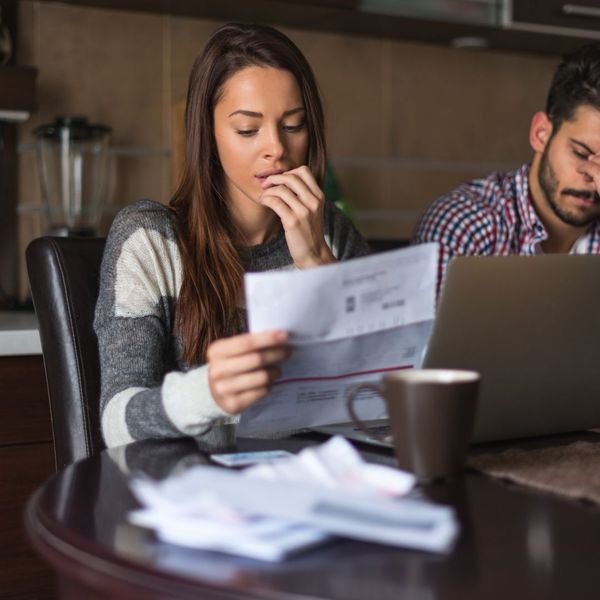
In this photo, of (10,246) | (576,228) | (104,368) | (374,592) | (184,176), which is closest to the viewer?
(374,592)

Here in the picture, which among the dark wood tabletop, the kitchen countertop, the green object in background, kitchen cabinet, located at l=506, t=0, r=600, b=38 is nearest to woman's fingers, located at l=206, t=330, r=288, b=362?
the dark wood tabletop

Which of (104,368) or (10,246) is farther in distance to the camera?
(10,246)

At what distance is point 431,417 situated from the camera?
0.83m

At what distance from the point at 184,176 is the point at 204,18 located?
4.04ft

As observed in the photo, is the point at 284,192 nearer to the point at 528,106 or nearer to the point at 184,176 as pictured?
the point at 184,176

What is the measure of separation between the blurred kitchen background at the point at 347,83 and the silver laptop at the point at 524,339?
1501mm

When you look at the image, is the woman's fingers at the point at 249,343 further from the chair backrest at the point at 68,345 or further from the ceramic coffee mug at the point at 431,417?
the chair backrest at the point at 68,345

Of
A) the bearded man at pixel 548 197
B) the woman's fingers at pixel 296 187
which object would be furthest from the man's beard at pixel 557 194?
the woman's fingers at pixel 296 187

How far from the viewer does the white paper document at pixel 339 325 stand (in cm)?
87

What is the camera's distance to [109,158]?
2.47 m

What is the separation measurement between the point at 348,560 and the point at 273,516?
6 cm

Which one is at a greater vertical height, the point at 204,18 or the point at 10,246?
the point at 204,18

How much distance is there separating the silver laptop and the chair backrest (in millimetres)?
395

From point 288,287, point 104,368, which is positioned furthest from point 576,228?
point 288,287
